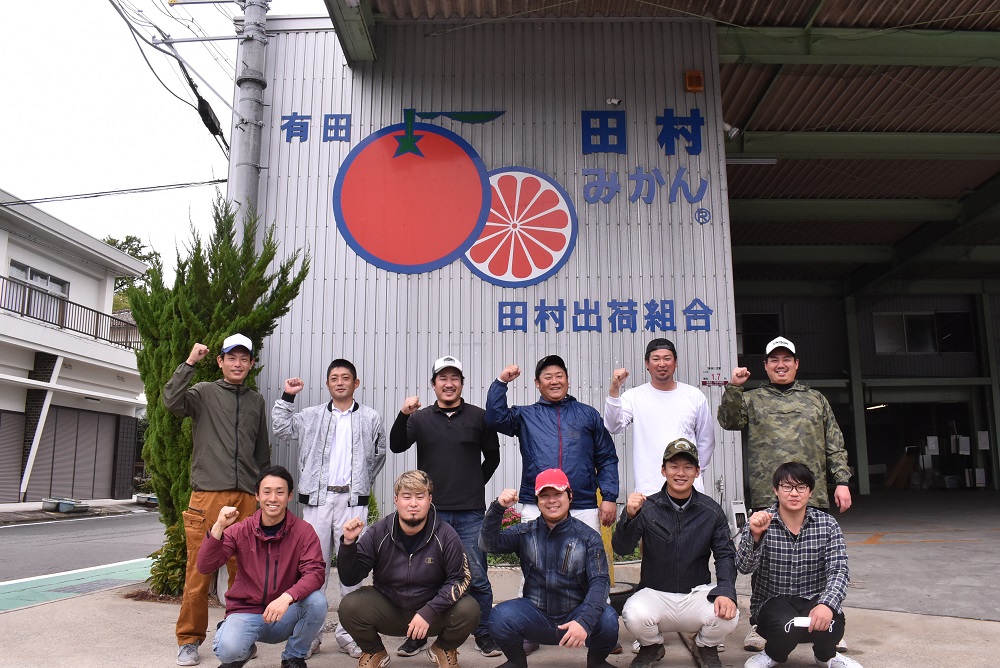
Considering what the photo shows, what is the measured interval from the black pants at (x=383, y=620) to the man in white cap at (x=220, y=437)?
1496 mm

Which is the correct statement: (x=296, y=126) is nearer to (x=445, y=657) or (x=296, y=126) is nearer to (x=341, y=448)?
(x=341, y=448)

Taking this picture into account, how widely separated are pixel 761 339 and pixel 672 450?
1779 cm

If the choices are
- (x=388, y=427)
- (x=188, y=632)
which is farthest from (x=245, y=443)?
(x=388, y=427)

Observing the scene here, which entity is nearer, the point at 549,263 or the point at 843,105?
the point at 549,263

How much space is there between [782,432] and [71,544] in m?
11.1

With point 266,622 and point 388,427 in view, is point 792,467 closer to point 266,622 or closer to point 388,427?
point 266,622

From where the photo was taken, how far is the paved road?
8.86 metres

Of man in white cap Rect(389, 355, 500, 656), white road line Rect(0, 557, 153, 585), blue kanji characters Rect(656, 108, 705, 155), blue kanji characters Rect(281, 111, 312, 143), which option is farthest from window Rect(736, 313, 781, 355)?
man in white cap Rect(389, 355, 500, 656)

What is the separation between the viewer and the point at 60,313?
20453 mm

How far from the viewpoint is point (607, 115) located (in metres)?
7.64

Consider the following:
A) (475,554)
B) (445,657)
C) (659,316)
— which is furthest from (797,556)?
(659,316)

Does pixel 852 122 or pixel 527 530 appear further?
pixel 852 122

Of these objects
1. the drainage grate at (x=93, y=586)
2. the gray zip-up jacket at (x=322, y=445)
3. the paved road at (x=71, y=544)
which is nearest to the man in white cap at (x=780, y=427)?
the gray zip-up jacket at (x=322, y=445)

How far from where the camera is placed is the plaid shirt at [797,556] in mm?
3928
